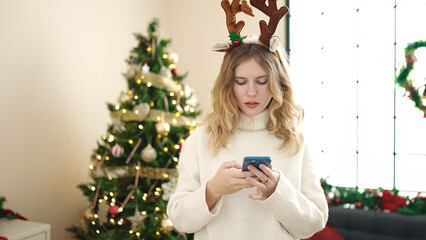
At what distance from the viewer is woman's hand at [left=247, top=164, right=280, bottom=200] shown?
1207mm

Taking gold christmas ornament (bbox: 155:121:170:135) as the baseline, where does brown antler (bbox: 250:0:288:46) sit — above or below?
above

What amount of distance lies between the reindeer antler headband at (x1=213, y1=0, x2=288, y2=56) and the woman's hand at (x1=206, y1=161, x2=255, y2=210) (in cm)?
44

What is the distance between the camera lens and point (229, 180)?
3.98 ft

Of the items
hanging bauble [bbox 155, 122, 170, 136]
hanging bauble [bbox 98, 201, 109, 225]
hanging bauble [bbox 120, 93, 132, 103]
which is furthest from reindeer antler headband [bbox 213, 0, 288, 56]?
hanging bauble [bbox 98, 201, 109, 225]

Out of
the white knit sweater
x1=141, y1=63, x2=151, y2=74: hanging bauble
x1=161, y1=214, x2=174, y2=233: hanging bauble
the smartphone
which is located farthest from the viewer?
x1=141, y1=63, x2=151, y2=74: hanging bauble

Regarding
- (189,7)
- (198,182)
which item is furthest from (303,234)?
(189,7)

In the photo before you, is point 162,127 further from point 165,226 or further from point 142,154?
point 165,226

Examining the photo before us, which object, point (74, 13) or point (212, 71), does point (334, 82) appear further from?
point (74, 13)

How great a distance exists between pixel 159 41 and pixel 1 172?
1370 mm

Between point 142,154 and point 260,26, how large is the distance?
1475 mm

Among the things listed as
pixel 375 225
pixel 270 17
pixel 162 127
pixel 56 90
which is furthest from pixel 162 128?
pixel 375 225

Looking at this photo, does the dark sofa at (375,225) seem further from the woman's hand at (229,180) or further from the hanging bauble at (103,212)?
the woman's hand at (229,180)

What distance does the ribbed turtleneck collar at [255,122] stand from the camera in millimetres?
1415

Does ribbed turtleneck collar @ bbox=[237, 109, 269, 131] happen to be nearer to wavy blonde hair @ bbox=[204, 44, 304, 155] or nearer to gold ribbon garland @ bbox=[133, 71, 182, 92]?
wavy blonde hair @ bbox=[204, 44, 304, 155]
